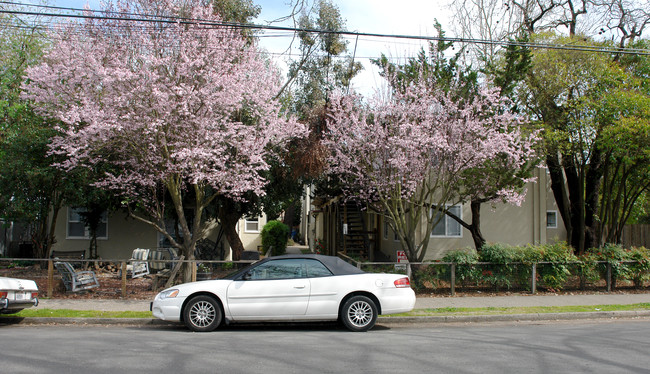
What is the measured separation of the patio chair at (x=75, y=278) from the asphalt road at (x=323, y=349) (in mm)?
2952

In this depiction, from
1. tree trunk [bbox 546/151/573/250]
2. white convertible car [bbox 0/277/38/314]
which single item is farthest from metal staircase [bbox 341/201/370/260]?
white convertible car [bbox 0/277/38/314]

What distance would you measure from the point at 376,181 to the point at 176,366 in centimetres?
907

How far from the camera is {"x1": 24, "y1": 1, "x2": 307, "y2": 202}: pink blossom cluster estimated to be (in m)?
11.9

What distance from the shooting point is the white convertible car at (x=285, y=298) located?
9.06m

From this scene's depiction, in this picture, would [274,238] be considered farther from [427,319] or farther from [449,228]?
[427,319]

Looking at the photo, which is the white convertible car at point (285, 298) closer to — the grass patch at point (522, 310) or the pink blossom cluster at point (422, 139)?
the grass patch at point (522, 310)

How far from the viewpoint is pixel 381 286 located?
9242 millimetres

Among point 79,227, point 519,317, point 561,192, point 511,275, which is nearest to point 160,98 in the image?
point 519,317

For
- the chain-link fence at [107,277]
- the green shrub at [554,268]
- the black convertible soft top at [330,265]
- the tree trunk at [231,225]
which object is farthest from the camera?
the tree trunk at [231,225]

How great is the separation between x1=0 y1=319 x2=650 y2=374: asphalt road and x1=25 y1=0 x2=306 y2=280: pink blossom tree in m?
4.37

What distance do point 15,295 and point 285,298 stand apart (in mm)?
5184

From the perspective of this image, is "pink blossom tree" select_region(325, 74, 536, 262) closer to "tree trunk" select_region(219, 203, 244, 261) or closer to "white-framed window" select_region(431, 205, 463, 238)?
"white-framed window" select_region(431, 205, 463, 238)

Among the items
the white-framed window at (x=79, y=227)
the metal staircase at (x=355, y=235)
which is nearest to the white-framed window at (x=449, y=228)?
the metal staircase at (x=355, y=235)

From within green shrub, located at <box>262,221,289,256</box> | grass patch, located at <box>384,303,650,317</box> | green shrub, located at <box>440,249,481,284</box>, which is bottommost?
→ grass patch, located at <box>384,303,650,317</box>
